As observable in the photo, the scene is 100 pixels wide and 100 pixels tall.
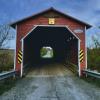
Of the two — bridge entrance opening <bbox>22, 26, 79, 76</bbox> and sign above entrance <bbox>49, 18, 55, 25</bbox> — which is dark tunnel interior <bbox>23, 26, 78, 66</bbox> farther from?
sign above entrance <bbox>49, 18, 55, 25</bbox>

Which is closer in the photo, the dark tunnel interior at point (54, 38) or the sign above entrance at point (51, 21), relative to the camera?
the sign above entrance at point (51, 21)

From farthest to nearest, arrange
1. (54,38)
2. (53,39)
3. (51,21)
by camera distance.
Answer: (53,39) < (54,38) < (51,21)

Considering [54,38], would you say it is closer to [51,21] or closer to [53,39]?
[53,39]

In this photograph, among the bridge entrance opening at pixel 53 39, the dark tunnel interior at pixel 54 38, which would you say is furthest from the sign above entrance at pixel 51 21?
the dark tunnel interior at pixel 54 38

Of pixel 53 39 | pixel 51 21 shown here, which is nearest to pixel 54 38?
pixel 53 39

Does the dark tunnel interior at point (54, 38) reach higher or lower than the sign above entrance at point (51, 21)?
lower

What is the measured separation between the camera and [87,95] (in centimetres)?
889

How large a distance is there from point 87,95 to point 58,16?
8215mm

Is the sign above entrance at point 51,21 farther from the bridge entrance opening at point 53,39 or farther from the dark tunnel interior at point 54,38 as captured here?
the dark tunnel interior at point 54,38

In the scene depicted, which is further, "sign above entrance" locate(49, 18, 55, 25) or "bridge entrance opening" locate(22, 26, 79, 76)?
"bridge entrance opening" locate(22, 26, 79, 76)

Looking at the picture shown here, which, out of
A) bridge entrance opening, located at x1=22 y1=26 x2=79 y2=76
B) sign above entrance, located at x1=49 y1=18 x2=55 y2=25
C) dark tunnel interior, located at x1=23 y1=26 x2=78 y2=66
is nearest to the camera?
sign above entrance, located at x1=49 y1=18 x2=55 y2=25

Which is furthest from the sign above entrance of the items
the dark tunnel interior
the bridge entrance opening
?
the dark tunnel interior

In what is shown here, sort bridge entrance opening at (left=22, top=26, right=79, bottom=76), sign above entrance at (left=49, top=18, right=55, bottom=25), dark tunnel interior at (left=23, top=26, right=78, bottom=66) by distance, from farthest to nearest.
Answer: dark tunnel interior at (left=23, top=26, right=78, bottom=66), bridge entrance opening at (left=22, top=26, right=79, bottom=76), sign above entrance at (left=49, top=18, right=55, bottom=25)

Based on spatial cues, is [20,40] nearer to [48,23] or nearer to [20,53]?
[20,53]
